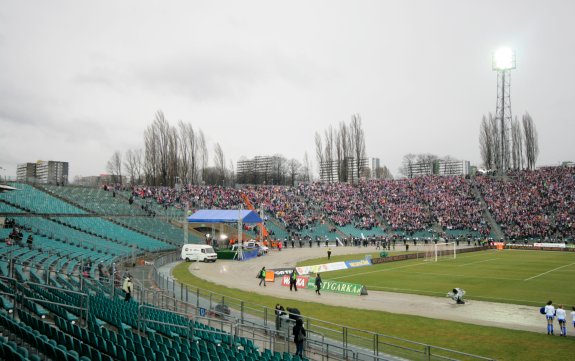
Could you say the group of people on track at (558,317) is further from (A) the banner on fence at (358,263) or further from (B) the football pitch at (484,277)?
(A) the banner on fence at (358,263)

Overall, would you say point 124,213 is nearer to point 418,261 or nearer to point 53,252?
point 53,252

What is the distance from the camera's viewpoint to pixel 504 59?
3462 inches

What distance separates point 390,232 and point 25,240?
207 feet

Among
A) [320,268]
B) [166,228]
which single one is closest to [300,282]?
[320,268]

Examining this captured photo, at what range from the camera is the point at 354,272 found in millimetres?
44594

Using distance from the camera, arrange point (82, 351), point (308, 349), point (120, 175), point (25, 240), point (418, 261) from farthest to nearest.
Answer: point (120, 175) < point (418, 261) < point (25, 240) < point (308, 349) < point (82, 351)

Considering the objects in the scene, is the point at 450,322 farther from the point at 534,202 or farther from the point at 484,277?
the point at 534,202

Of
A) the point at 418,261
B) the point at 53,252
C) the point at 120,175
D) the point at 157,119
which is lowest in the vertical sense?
the point at 418,261

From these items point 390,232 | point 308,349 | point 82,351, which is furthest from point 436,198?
point 82,351

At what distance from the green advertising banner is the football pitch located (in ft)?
9.19

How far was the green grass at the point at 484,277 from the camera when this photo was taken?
104 ft

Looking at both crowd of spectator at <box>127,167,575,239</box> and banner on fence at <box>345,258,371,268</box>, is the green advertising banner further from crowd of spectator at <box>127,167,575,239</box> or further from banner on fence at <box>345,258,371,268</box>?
crowd of spectator at <box>127,167,575,239</box>

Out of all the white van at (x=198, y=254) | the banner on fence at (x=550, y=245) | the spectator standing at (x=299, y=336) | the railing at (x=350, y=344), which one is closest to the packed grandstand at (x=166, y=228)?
the spectator standing at (x=299, y=336)

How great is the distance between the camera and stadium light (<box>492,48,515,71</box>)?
287 feet
